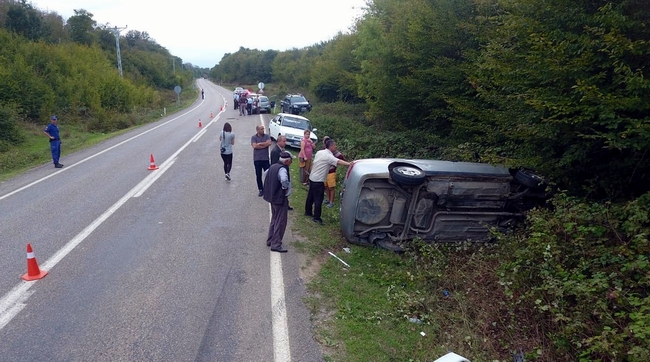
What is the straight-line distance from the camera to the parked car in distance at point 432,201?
703cm

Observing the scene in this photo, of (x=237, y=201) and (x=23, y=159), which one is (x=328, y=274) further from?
(x=23, y=159)

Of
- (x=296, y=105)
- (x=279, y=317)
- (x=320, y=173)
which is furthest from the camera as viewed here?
(x=296, y=105)

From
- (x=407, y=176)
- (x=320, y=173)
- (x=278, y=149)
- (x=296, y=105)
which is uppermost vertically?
(x=407, y=176)

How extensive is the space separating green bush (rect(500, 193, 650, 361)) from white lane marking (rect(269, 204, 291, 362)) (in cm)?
243

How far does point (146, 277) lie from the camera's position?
586 cm

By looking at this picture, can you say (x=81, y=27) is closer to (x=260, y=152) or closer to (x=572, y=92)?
(x=260, y=152)

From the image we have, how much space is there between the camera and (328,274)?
623cm

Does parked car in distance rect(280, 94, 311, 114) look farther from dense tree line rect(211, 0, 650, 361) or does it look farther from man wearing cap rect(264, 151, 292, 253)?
man wearing cap rect(264, 151, 292, 253)

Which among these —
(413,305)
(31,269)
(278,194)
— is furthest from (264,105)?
(413,305)

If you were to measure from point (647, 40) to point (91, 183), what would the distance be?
11660 millimetres

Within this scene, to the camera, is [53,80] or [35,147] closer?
[35,147]

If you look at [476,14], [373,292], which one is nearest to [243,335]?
[373,292]

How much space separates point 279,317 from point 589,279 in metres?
3.25

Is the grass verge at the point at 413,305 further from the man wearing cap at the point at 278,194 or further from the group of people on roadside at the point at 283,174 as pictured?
the group of people on roadside at the point at 283,174
